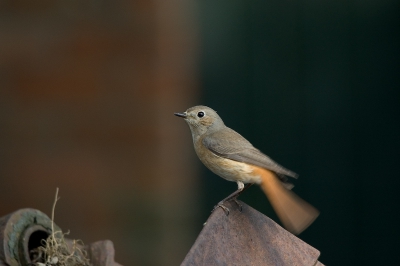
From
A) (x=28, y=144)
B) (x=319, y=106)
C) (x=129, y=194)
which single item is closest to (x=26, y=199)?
(x=28, y=144)

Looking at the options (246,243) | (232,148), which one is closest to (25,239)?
(246,243)

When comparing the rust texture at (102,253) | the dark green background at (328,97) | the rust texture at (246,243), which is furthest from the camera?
the dark green background at (328,97)

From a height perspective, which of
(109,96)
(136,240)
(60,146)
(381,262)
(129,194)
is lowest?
(381,262)

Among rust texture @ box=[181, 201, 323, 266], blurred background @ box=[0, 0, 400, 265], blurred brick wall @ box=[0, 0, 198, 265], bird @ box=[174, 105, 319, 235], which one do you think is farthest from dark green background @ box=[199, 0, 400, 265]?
rust texture @ box=[181, 201, 323, 266]

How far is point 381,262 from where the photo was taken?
6453 mm

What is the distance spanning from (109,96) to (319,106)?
231cm

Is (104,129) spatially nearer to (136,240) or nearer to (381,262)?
(136,240)

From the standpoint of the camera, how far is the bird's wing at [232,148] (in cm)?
311

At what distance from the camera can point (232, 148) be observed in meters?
3.29

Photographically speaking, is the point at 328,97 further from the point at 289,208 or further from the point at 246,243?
the point at 246,243

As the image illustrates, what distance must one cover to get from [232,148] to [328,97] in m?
3.42

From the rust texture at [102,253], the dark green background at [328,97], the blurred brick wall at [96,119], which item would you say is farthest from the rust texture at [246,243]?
the dark green background at [328,97]

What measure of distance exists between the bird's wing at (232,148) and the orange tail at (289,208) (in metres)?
0.23

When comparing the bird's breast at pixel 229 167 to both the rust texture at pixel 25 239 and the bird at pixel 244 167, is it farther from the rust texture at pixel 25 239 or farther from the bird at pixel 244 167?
the rust texture at pixel 25 239
